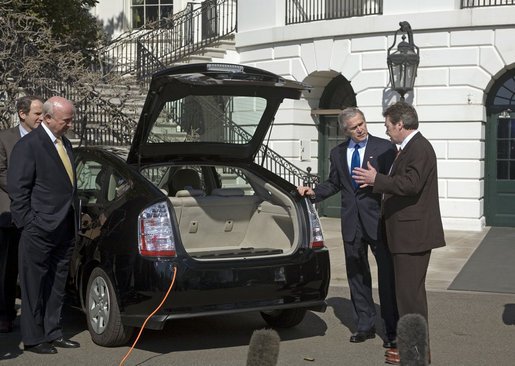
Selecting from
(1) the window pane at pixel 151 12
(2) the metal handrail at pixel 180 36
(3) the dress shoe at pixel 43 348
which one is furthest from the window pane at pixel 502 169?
(3) the dress shoe at pixel 43 348

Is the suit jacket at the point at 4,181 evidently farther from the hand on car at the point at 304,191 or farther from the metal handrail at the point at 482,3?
the metal handrail at the point at 482,3

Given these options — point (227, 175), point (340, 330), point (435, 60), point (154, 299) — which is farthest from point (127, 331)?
point (435, 60)

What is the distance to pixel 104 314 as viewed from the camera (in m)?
6.74

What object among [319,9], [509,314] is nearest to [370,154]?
[509,314]

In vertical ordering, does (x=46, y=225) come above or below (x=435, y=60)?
below

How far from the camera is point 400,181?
6.18 metres

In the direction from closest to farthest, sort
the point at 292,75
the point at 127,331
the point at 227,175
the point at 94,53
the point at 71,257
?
the point at 127,331 < the point at 71,257 < the point at 227,175 < the point at 292,75 < the point at 94,53

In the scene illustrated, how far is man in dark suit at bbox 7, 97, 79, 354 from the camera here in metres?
6.48

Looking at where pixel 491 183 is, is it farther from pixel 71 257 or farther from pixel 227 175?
pixel 71 257

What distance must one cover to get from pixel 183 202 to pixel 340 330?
1756 millimetres

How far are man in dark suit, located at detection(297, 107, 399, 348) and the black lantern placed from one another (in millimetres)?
9381

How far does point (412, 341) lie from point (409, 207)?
12.5ft

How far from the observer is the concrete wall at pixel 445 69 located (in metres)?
16.1

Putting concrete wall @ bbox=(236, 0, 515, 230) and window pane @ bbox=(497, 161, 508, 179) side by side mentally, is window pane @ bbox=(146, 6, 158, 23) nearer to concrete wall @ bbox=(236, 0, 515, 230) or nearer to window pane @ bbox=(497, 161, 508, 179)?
concrete wall @ bbox=(236, 0, 515, 230)
